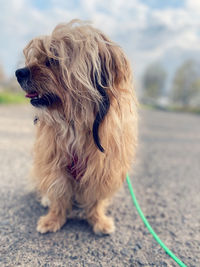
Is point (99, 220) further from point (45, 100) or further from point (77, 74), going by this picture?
point (77, 74)

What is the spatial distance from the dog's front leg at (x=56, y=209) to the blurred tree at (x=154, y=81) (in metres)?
55.5

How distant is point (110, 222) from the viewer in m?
2.24

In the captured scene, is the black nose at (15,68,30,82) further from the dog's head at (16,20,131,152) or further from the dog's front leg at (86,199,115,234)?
the dog's front leg at (86,199,115,234)

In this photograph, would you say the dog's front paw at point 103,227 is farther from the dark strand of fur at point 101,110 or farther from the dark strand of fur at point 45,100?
the dark strand of fur at point 45,100

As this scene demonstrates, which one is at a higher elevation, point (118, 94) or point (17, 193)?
point (118, 94)

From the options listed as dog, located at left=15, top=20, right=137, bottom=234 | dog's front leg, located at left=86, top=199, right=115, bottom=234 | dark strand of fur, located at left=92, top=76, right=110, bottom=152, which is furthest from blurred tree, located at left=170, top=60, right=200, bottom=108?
dark strand of fur, located at left=92, top=76, right=110, bottom=152

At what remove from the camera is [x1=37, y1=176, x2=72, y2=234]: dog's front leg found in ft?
6.69

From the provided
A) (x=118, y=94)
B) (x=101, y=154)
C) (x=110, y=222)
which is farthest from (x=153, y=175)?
(x=118, y=94)

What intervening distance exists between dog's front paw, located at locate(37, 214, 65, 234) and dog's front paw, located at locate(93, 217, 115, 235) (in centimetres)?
35

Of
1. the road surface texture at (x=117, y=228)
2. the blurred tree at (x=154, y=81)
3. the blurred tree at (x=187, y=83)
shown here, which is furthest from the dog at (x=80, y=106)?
the blurred tree at (x=154, y=81)

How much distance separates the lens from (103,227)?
2.12 meters

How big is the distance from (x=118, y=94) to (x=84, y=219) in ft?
4.73

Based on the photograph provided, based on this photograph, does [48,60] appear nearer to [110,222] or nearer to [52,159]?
[52,159]

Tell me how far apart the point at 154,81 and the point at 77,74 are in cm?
5923
